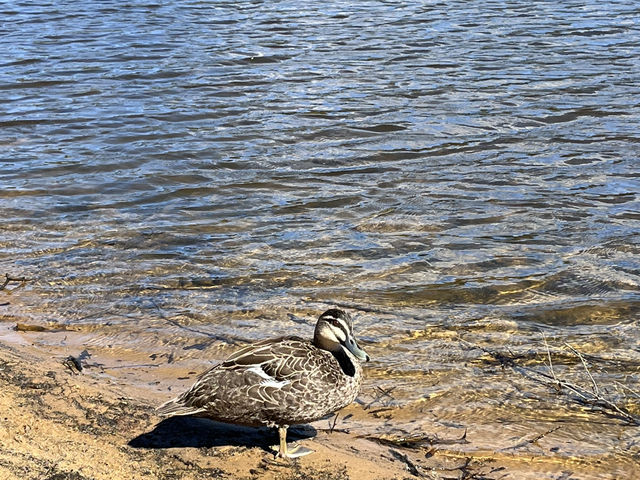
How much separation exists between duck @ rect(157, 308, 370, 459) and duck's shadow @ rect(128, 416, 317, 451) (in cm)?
18

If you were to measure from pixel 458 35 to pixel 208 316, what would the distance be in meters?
11.5

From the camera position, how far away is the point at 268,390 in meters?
5.20

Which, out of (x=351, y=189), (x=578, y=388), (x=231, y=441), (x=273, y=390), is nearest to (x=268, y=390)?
(x=273, y=390)

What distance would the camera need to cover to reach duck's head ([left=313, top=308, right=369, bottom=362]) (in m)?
5.53

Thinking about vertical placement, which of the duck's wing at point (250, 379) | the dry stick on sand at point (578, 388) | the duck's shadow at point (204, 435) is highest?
Answer: the duck's wing at point (250, 379)

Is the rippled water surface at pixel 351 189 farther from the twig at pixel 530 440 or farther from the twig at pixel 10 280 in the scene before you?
the twig at pixel 530 440

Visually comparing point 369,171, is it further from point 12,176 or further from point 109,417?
point 109,417

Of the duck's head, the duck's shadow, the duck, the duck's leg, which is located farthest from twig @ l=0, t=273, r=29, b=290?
the duck's leg

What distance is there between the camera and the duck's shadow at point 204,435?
209 inches

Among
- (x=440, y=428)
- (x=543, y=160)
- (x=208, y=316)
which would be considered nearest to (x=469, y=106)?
(x=543, y=160)

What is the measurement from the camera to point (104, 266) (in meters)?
8.70

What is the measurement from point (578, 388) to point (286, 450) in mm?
2121

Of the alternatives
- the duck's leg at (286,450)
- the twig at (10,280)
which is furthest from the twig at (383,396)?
the twig at (10,280)

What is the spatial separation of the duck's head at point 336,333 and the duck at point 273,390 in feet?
0.42
